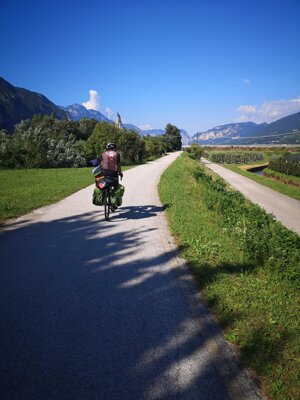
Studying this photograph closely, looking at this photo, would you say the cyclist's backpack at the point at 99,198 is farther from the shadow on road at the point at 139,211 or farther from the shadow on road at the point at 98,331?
the shadow on road at the point at 98,331

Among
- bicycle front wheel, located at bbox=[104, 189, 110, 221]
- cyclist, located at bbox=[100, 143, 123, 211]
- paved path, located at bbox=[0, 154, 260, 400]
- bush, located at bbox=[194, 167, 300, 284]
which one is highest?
cyclist, located at bbox=[100, 143, 123, 211]

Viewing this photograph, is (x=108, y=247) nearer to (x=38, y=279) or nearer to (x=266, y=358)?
(x=38, y=279)

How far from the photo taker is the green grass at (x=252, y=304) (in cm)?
324

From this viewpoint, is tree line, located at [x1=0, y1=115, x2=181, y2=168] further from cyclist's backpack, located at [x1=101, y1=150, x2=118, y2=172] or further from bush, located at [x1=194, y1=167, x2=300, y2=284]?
bush, located at [x1=194, y1=167, x2=300, y2=284]

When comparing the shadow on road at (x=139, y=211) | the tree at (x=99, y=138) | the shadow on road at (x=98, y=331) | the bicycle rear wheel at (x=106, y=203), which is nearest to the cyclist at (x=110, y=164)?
the bicycle rear wheel at (x=106, y=203)

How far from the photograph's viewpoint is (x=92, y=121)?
79.9 m

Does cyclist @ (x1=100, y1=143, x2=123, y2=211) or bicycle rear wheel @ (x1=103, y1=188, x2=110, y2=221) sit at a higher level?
cyclist @ (x1=100, y1=143, x2=123, y2=211)

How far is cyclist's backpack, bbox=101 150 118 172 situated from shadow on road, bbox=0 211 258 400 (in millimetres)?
3717

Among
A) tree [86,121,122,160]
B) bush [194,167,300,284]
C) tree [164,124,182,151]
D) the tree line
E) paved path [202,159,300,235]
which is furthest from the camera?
tree [164,124,182,151]

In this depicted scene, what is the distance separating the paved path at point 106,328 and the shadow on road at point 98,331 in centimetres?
1

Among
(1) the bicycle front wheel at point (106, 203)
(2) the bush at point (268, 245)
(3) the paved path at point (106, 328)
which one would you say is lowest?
(2) the bush at point (268, 245)

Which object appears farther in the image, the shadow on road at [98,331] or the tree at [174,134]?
the tree at [174,134]

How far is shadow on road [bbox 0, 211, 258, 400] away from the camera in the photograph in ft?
9.60

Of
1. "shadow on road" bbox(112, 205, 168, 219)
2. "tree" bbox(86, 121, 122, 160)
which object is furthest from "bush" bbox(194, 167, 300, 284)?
"tree" bbox(86, 121, 122, 160)
